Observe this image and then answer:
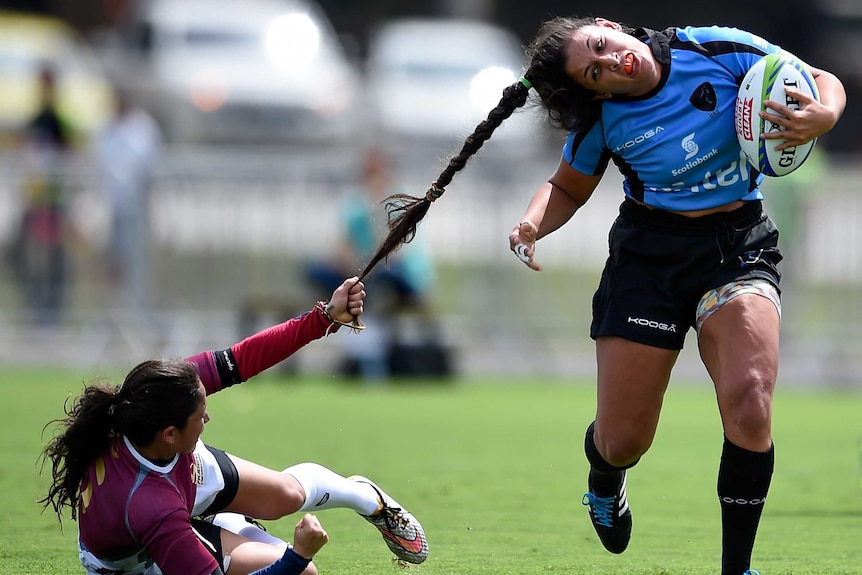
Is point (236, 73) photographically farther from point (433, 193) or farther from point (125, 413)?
point (125, 413)

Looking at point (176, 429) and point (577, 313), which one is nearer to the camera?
point (176, 429)

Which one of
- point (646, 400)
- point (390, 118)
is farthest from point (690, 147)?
point (390, 118)

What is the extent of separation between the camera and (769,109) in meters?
4.53

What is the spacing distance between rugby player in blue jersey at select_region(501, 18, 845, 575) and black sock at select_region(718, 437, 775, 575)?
25 cm

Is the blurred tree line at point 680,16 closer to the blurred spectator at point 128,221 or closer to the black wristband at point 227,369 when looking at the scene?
the blurred spectator at point 128,221

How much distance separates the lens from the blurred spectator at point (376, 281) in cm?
1196

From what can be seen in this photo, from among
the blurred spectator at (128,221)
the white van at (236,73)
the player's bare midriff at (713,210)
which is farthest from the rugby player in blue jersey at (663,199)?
the white van at (236,73)

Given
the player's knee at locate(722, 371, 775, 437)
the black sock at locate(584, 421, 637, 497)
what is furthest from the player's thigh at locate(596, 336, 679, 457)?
the player's knee at locate(722, 371, 775, 437)

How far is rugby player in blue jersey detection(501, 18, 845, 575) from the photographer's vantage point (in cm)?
467

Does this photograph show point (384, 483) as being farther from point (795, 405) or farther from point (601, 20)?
point (795, 405)

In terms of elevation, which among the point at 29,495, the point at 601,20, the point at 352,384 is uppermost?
the point at 601,20

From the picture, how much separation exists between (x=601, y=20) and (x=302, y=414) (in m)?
5.45

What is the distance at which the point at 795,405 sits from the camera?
1115 centimetres

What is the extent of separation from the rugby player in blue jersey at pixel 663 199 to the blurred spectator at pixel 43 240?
27.5 feet
